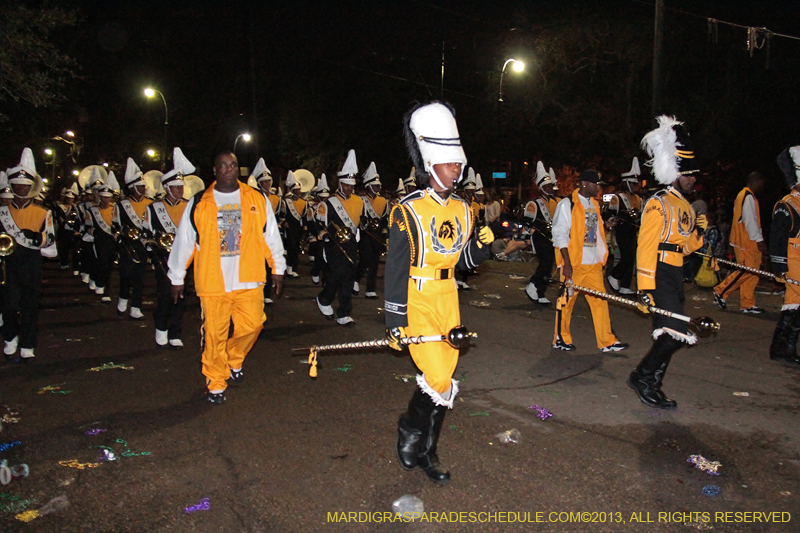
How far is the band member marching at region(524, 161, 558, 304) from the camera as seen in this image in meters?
11.2

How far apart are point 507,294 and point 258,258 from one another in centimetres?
731

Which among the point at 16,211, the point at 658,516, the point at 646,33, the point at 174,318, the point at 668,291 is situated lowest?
the point at 658,516

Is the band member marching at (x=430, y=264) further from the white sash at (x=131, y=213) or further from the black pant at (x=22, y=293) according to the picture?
the white sash at (x=131, y=213)

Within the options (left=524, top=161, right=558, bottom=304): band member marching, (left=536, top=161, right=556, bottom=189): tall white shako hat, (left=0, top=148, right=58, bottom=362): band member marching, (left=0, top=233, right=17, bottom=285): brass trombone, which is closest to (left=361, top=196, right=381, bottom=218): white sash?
(left=524, top=161, right=558, bottom=304): band member marching

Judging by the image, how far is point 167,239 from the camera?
8.30m

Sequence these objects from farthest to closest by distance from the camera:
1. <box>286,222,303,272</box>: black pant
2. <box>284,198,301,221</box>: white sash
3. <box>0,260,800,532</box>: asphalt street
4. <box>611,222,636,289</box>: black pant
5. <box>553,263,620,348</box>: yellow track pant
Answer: <box>286,222,303,272</box>: black pant, <box>284,198,301,221</box>: white sash, <box>611,222,636,289</box>: black pant, <box>553,263,620,348</box>: yellow track pant, <box>0,260,800,532</box>: asphalt street

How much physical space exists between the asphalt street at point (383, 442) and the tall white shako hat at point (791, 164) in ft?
6.69

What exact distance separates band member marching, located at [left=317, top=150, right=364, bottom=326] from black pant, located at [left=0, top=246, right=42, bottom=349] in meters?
3.77

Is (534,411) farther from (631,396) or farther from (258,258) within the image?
(258,258)

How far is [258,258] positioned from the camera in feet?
19.7

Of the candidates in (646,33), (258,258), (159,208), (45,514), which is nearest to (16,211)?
(159,208)

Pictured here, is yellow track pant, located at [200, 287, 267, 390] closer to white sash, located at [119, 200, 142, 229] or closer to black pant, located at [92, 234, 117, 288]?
white sash, located at [119, 200, 142, 229]

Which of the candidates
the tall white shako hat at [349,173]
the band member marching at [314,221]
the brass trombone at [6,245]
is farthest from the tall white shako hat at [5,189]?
the band member marching at [314,221]

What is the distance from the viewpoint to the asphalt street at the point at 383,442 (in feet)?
12.6
